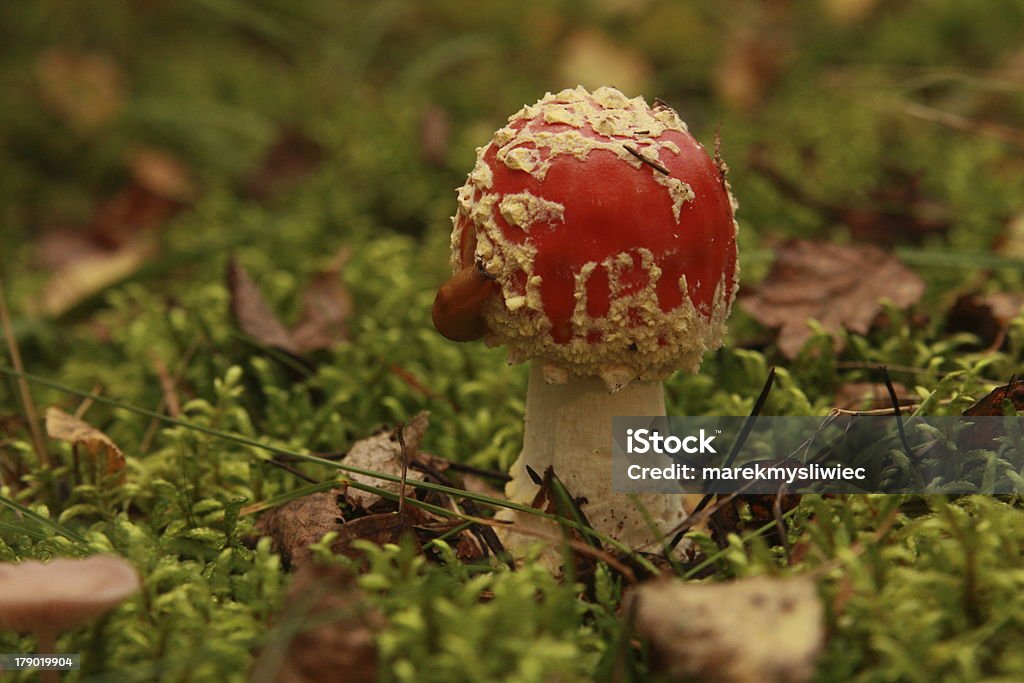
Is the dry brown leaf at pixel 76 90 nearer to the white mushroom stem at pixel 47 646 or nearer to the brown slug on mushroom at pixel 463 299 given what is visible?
the brown slug on mushroom at pixel 463 299

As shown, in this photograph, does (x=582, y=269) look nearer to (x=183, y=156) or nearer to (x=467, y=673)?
(x=467, y=673)

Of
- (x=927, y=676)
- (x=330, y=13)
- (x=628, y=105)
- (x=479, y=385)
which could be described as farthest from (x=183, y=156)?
(x=927, y=676)

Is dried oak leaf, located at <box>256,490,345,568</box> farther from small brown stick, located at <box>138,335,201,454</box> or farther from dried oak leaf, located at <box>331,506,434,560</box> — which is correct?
small brown stick, located at <box>138,335,201,454</box>

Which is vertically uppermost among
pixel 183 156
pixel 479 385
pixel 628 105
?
pixel 183 156

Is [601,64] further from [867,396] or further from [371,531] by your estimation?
[371,531]

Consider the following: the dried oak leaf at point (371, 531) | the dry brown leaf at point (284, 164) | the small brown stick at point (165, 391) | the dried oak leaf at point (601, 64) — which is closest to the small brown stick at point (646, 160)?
the dried oak leaf at point (371, 531)

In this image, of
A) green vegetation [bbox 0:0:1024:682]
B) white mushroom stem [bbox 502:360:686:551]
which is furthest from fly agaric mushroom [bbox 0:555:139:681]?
white mushroom stem [bbox 502:360:686:551]

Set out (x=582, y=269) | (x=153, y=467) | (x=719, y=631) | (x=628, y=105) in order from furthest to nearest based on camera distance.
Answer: (x=153, y=467), (x=628, y=105), (x=582, y=269), (x=719, y=631)
